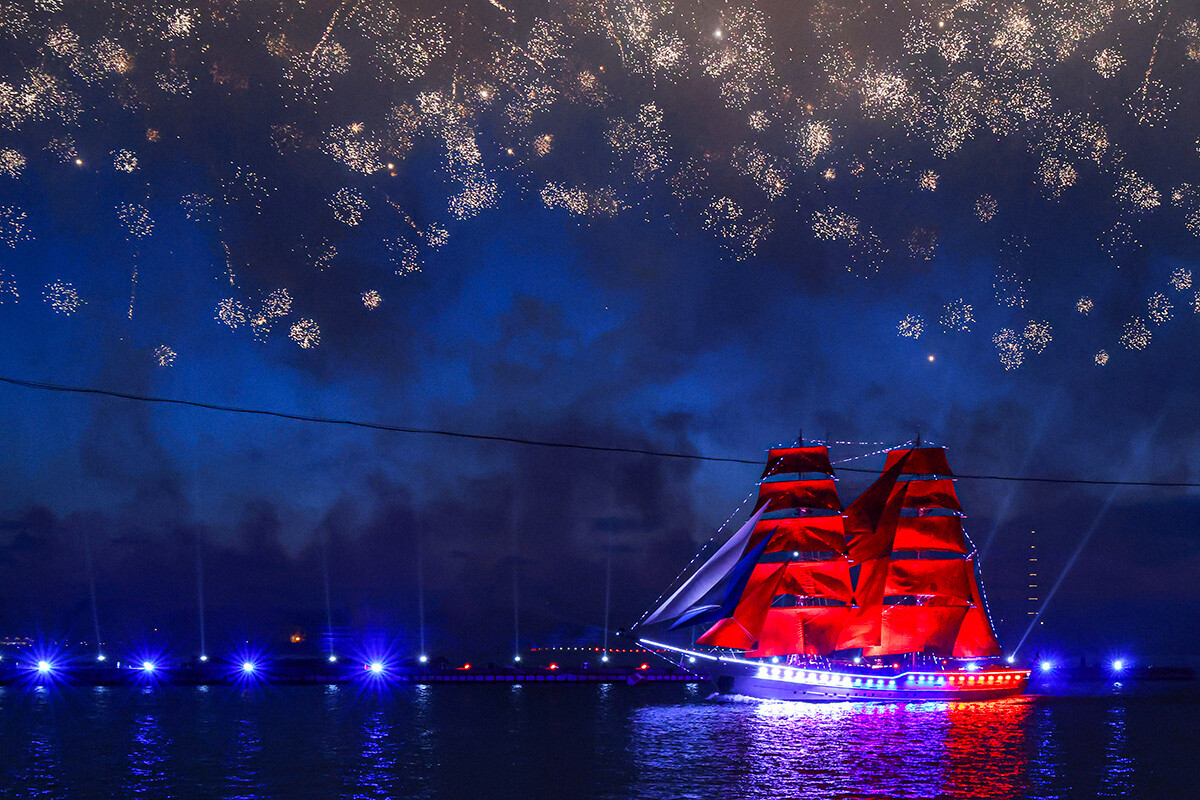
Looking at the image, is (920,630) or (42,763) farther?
(920,630)

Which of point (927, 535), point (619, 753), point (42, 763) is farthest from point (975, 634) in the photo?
point (42, 763)

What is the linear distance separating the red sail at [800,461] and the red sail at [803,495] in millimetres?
1342

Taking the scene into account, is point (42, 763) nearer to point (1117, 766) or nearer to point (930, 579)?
point (1117, 766)

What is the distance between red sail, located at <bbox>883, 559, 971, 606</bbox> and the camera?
120562 millimetres

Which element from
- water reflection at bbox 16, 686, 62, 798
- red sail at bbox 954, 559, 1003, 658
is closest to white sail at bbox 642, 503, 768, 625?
red sail at bbox 954, 559, 1003, 658

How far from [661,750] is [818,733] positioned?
15.4m

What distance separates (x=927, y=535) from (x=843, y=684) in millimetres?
20715

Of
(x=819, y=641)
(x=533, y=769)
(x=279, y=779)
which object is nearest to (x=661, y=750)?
(x=533, y=769)

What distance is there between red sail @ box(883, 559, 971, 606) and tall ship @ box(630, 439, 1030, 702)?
117mm

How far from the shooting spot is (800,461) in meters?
127

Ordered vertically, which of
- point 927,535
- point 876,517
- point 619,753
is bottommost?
point 619,753

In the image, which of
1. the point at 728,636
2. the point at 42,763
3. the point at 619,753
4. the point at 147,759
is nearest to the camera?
the point at 42,763

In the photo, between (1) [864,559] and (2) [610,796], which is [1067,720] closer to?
(1) [864,559]

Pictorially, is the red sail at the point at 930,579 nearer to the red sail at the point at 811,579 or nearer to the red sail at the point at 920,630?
the red sail at the point at 920,630
